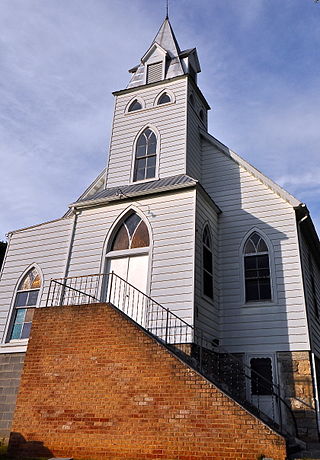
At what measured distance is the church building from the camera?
1091 centimetres

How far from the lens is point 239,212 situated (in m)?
13.9

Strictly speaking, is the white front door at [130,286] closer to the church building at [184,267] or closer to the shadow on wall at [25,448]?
the church building at [184,267]

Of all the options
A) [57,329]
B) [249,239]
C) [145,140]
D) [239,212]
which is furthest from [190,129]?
[57,329]

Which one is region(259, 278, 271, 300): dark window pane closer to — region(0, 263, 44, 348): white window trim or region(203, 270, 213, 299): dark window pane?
region(203, 270, 213, 299): dark window pane

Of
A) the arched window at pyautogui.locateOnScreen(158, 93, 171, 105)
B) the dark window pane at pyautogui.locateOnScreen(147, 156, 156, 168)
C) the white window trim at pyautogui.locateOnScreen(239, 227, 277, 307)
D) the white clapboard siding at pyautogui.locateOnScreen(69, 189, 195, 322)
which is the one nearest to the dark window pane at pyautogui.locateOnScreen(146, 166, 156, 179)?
the dark window pane at pyautogui.locateOnScreen(147, 156, 156, 168)

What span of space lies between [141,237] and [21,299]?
16.5 ft

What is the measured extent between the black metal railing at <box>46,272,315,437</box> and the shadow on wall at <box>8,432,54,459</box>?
3.43 metres

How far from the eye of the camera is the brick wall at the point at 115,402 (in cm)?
730

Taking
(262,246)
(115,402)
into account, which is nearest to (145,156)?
(262,246)

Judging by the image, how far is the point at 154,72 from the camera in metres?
17.1

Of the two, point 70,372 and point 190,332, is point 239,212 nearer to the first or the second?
point 190,332

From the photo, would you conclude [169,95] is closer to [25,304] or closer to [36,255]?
[36,255]

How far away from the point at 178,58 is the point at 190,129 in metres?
4.15

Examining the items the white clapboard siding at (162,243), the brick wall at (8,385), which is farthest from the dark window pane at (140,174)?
the brick wall at (8,385)
